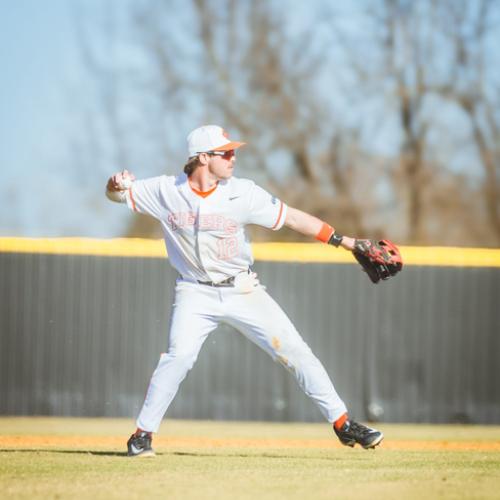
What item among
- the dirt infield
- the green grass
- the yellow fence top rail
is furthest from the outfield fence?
the green grass

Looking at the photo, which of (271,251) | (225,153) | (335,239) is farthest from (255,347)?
(225,153)

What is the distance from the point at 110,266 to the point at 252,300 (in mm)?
5984

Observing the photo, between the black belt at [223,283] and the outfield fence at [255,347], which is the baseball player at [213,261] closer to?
the black belt at [223,283]

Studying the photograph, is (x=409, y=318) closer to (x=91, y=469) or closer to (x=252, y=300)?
(x=252, y=300)

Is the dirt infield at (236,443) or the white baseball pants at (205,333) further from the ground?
the white baseball pants at (205,333)

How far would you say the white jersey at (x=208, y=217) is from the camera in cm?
742

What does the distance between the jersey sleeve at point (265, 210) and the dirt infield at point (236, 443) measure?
2.74 meters

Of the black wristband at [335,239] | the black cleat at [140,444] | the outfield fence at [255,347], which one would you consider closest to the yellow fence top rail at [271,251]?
the outfield fence at [255,347]

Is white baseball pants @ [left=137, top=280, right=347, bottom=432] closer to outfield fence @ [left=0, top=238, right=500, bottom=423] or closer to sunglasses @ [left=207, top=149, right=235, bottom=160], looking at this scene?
sunglasses @ [left=207, top=149, right=235, bottom=160]

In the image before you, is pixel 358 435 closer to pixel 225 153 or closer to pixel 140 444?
pixel 140 444

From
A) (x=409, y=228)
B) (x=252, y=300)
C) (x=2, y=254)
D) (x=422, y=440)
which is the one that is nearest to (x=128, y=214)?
Result: (x=409, y=228)

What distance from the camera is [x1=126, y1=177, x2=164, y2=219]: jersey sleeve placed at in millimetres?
7574

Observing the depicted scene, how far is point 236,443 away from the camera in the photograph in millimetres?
10383

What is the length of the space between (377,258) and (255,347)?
573cm
